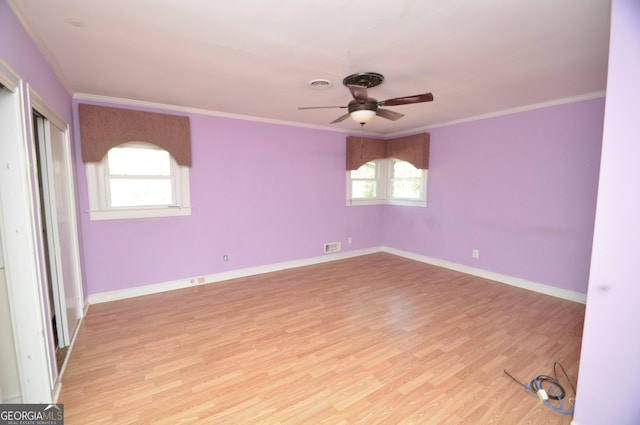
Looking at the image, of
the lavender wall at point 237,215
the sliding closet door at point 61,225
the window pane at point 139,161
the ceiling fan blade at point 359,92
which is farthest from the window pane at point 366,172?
the sliding closet door at point 61,225

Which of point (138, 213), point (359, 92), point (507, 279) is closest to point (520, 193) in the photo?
point (507, 279)

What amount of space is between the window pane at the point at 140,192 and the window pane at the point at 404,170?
157 inches

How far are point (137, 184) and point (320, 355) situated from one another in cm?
298

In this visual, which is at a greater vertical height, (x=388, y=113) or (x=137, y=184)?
(x=388, y=113)

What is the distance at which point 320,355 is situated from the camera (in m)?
2.36

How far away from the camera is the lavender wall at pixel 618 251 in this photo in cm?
135

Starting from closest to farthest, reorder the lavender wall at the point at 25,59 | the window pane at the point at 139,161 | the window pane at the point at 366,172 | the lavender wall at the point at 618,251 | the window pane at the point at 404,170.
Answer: the lavender wall at the point at 618,251 → the lavender wall at the point at 25,59 → the window pane at the point at 139,161 → the window pane at the point at 404,170 → the window pane at the point at 366,172

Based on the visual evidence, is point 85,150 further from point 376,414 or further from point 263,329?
point 376,414

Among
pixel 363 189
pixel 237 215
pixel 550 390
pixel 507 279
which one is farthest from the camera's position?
pixel 363 189

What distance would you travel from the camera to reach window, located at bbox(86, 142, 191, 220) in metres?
3.33

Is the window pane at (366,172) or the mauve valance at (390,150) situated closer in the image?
the mauve valance at (390,150)

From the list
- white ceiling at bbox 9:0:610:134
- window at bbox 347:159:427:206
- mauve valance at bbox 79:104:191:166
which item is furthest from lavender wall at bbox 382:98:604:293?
mauve valance at bbox 79:104:191:166

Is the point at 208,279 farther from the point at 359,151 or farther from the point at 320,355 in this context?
the point at 359,151

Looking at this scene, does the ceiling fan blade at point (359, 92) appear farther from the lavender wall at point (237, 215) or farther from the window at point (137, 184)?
the window at point (137, 184)
